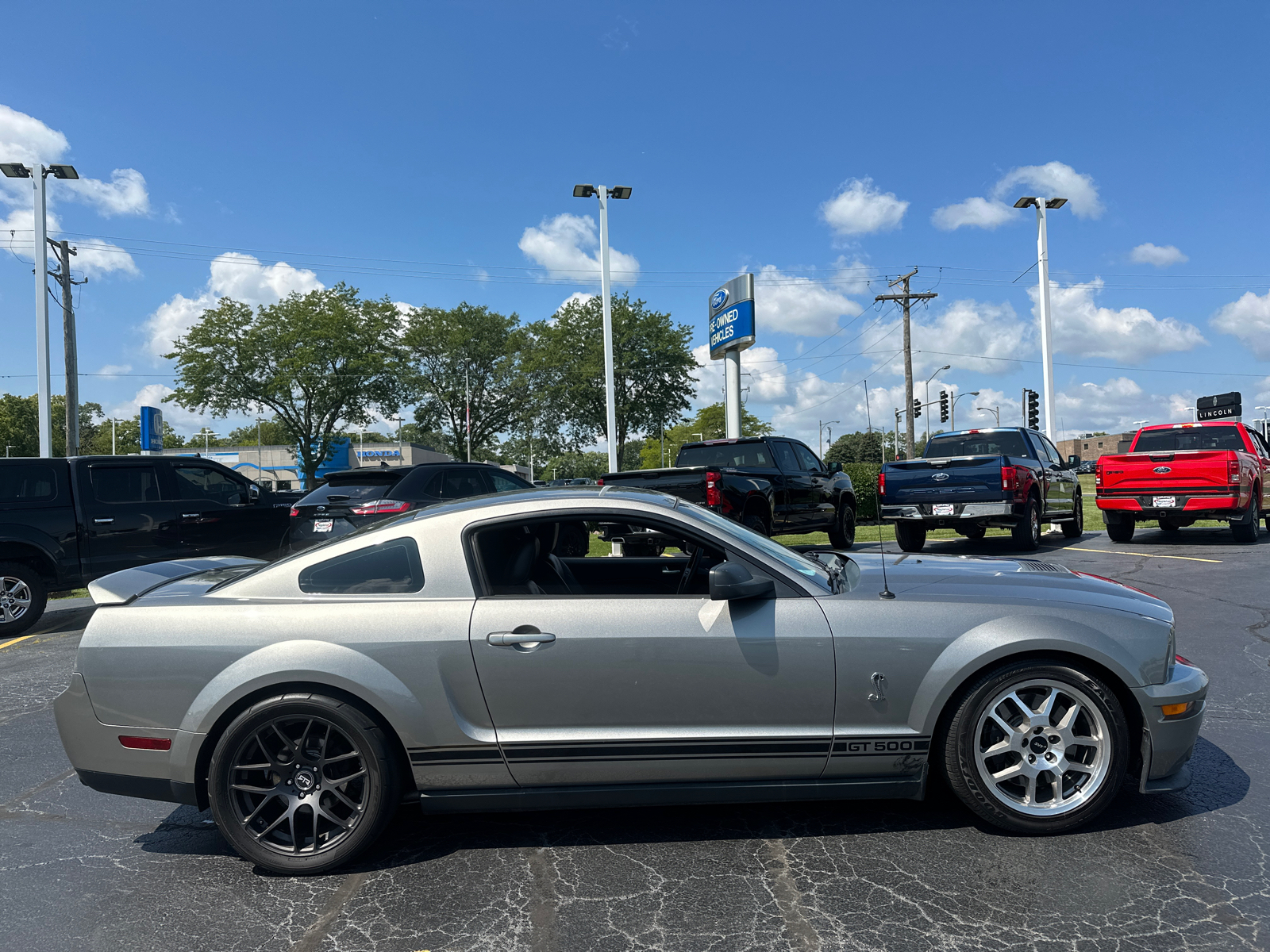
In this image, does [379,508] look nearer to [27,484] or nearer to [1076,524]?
[27,484]

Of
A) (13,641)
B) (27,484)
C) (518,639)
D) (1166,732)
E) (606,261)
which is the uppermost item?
(606,261)

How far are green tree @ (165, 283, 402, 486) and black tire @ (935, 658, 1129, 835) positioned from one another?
3851 centimetres

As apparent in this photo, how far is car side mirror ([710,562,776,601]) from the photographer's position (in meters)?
3.11

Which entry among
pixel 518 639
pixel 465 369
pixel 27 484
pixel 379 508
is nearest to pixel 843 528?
pixel 379 508

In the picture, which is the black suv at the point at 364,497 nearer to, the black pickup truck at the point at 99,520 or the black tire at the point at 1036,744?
the black pickup truck at the point at 99,520

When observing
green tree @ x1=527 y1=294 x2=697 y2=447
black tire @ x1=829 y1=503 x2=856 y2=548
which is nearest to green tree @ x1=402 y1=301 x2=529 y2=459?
green tree @ x1=527 y1=294 x2=697 y2=447

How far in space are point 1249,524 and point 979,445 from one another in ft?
13.6

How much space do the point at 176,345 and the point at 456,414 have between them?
17232 millimetres

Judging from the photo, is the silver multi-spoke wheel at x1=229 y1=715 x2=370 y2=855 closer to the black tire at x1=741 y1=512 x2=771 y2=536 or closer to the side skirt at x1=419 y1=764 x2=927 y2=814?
the side skirt at x1=419 y1=764 x2=927 y2=814

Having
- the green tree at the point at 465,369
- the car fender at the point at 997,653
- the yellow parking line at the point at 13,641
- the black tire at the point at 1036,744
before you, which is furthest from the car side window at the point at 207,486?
the green tree at the point at 465,369

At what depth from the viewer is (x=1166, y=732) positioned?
3203mm

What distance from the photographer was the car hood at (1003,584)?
333 centimetres

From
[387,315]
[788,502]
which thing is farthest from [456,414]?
[788,502]

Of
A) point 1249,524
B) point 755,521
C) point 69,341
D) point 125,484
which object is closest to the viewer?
point 125,484
